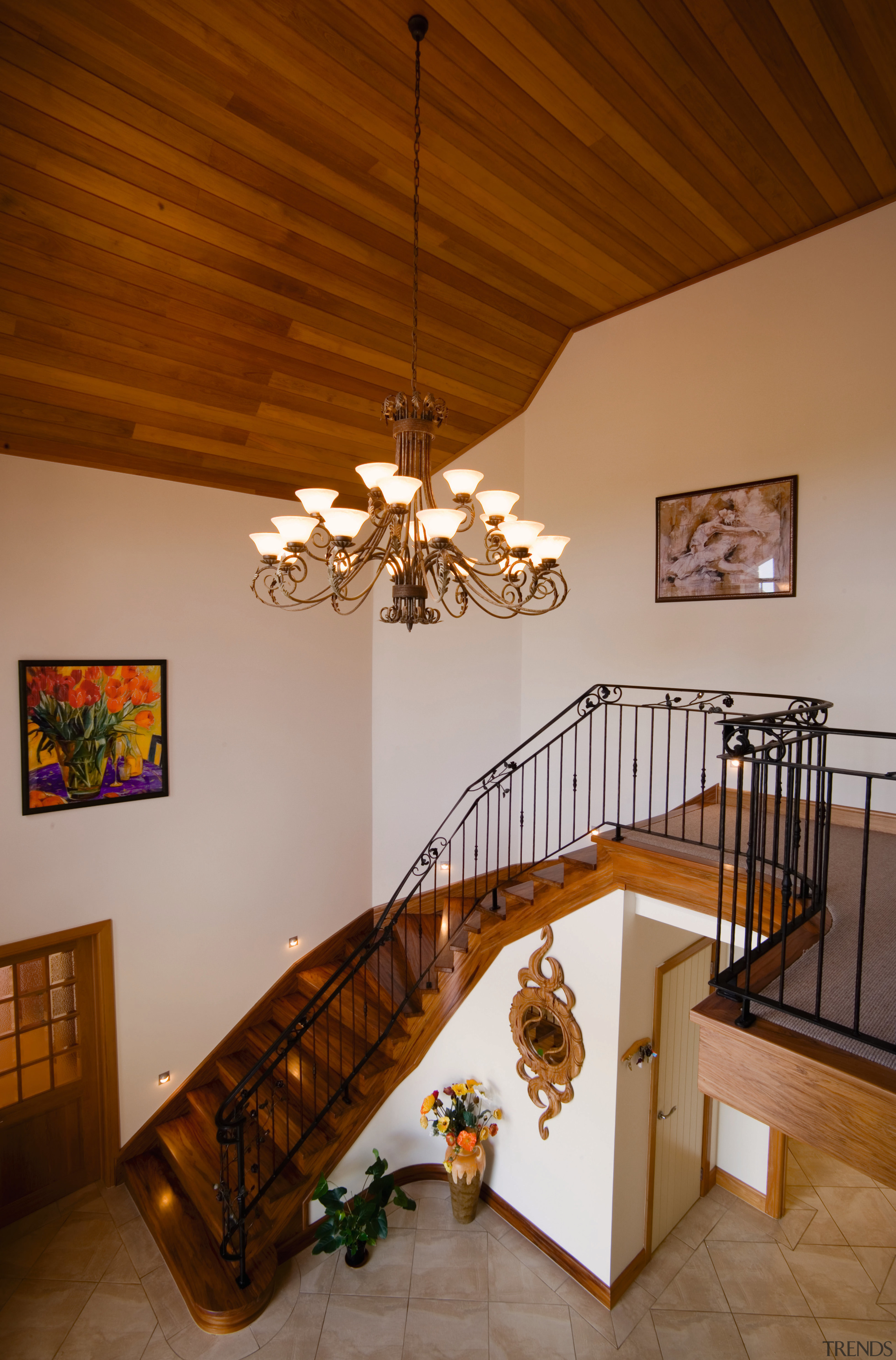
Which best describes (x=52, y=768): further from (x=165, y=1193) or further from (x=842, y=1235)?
(x=842, y=1235)

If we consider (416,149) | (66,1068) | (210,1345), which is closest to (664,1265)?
(210,1345)

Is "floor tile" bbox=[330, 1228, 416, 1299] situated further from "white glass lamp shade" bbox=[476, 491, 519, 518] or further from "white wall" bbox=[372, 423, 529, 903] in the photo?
"white glass lamp shade" bbox=[476, 491, 519, 518]

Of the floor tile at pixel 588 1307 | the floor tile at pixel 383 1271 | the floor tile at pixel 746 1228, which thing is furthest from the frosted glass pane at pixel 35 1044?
the floor tile at pixel 746 1228

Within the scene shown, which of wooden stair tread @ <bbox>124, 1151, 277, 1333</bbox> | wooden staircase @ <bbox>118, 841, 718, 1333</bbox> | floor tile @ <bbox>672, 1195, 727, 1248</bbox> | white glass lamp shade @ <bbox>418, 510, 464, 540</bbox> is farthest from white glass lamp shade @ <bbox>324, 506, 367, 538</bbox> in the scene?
floor tile @ <bbox>672, 1195, 727, 1248</bbox>

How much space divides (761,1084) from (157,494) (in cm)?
472

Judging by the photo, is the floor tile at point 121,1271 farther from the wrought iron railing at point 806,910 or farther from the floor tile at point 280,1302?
the wrought iron railing at point 806,910

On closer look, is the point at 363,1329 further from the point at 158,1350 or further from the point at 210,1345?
the point at 158,1350

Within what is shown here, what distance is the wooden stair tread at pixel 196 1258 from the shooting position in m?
3.71

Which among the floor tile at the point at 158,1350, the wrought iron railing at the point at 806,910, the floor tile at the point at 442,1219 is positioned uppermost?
the wrought iron railing at the point at 806,910

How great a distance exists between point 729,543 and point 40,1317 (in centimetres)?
647

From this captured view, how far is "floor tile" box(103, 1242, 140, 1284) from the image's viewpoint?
391 cm

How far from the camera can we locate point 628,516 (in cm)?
545

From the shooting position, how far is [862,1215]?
4676 mm

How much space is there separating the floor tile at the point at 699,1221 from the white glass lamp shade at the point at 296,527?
529 centimetres
